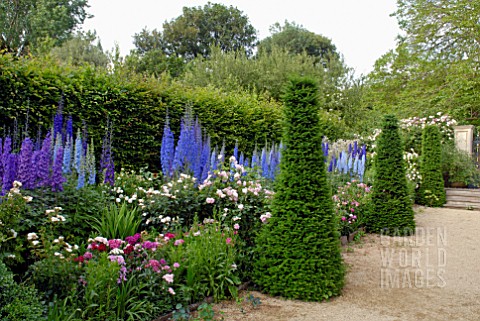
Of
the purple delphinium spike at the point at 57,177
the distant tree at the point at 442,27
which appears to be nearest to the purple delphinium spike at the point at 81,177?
the purple delphinium spike at the point at 57,177

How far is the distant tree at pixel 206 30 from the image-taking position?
2706 cm

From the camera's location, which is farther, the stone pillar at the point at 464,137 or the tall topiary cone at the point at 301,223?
the stone pillar at the point at 464,137

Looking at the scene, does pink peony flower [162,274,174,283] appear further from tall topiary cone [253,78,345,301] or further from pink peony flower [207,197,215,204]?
pink peony flower [207,197,215,204]

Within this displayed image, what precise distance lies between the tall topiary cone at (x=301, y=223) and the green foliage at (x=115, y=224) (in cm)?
127

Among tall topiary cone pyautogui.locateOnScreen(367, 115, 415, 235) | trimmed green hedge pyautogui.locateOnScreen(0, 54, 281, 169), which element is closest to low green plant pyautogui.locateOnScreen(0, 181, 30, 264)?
trimmed green hedge pyautogui.locateOnScreen(0, 54, 281, 169)

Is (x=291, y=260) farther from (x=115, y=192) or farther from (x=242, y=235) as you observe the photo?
(x=115, y=192)

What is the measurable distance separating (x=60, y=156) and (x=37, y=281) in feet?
4.54

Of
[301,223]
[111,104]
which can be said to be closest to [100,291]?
[301,223]

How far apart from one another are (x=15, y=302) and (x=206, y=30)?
27.0 meters

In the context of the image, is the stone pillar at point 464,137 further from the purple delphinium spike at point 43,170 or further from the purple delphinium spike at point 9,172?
the purple delphinium spike at point 9,172

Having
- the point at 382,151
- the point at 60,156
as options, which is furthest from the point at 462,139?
the point at 60,156

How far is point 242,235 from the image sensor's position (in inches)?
175

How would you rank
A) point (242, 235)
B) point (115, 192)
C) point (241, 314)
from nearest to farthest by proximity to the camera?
1. point (241, 314)
2. point (242, 235)
3. point (115, 192)

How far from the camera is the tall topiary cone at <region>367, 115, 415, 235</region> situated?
6984 millimetres
